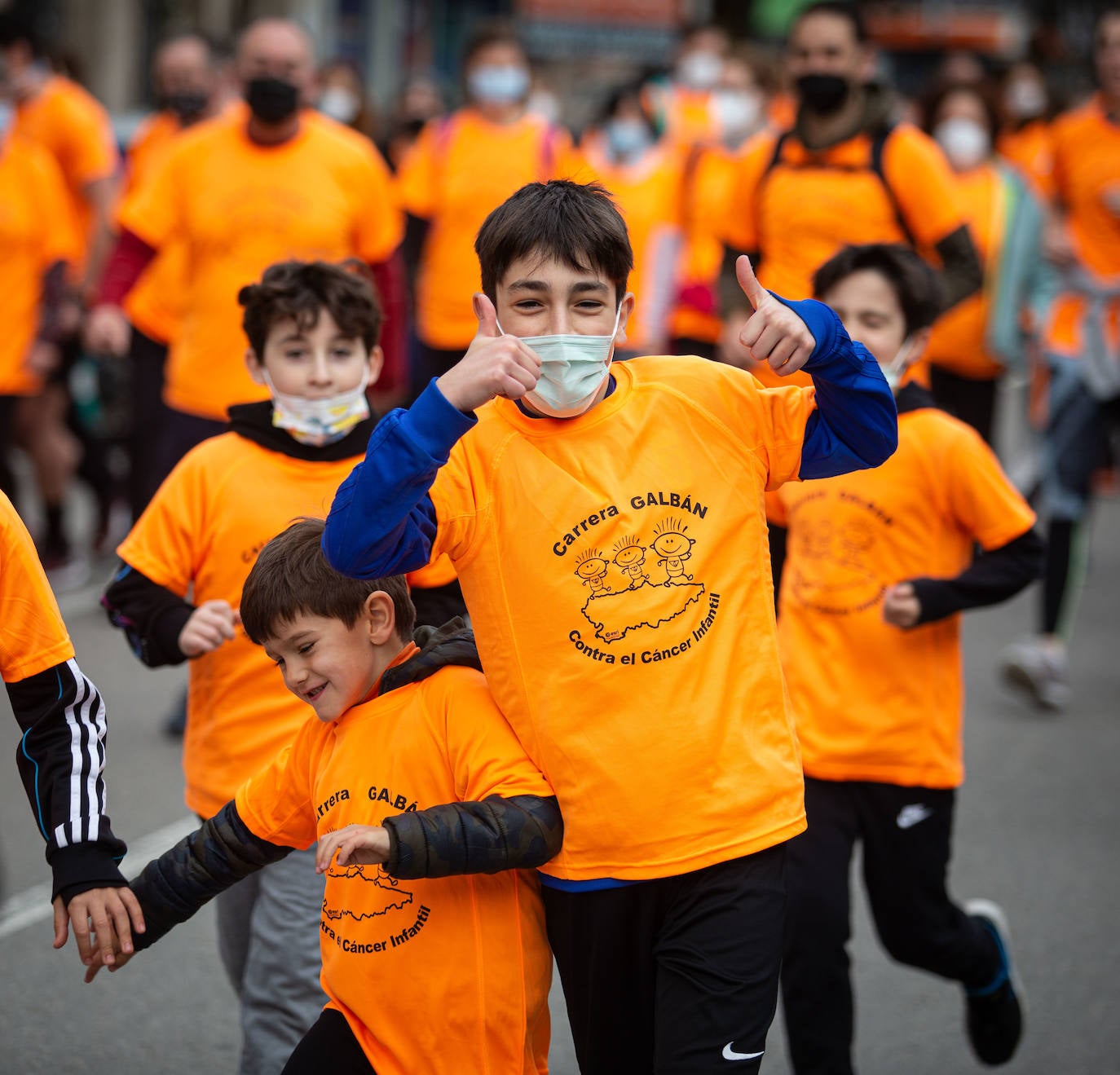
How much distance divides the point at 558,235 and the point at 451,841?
0.98 meters

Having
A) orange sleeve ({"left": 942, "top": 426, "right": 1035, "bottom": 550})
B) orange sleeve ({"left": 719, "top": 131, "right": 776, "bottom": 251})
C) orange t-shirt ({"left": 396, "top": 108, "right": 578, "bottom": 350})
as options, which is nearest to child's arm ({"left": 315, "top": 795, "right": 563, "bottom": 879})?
orange sleeve ({"left": 942, "top": 426, "right": 1035, "bottom": 550})

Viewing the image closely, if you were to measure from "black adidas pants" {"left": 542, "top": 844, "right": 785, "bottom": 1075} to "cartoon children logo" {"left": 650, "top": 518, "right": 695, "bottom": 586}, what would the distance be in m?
0.47

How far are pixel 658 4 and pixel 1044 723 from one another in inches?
851

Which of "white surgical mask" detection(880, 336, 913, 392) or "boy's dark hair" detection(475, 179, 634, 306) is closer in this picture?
"boy's dark hair" detection(475, 179, 634, 306)

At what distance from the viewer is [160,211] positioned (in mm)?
6449

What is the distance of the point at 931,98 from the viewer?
10055 mm

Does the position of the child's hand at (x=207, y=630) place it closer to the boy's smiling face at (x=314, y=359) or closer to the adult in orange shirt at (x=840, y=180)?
the boy's smiling face at (x=314, y=359)

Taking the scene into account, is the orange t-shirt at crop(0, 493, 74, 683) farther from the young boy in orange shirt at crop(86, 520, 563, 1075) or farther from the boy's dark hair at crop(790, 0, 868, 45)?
the boy's dark hair at crop(790, 0, 868, 45)

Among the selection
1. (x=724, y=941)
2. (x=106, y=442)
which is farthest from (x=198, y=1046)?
(x=106, y=442)

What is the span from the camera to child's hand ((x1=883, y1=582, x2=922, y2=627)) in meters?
3.74

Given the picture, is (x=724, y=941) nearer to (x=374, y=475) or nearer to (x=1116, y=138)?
(x=374, y=475)

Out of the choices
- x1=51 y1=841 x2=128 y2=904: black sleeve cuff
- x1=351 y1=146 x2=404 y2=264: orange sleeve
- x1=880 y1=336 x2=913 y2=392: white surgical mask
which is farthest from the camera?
x1=351 y1=146 x2=404 y2=264: orange sleeve

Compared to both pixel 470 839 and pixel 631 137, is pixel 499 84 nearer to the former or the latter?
pixel 631 137

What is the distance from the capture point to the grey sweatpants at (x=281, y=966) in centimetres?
341
